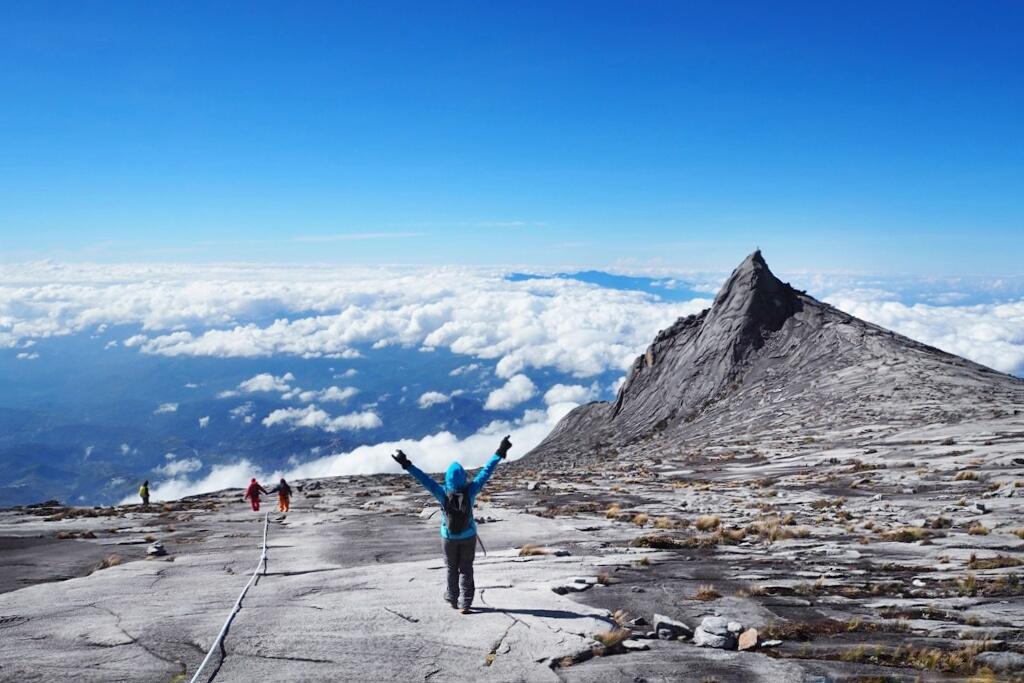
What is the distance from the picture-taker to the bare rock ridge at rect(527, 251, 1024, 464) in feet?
157

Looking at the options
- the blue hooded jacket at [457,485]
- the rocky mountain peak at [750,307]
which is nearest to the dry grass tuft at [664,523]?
the blue hooded jacket at [457,485]

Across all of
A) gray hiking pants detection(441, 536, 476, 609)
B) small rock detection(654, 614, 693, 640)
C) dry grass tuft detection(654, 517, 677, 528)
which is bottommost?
dry grass tuft detection(654, 517, 677, 528)

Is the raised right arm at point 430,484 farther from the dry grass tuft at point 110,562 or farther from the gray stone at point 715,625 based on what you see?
the dry grass tuft at point 110,562

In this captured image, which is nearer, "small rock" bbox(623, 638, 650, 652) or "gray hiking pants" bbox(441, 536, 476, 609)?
"small rock" bbox(623, 638, 650, 652)

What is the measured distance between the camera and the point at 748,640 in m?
9.45

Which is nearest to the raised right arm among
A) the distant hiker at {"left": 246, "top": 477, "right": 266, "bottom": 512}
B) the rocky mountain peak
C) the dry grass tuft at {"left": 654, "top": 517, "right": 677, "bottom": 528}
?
the dry grass tuft at {"left": 654, "top": 517, "right": 677, "bottom": 528}

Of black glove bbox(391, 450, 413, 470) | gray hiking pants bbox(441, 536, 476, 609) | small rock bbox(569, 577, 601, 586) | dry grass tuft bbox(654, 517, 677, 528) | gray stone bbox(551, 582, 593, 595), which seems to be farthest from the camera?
dry grass tuft bbox(654, 517, 677, 528)

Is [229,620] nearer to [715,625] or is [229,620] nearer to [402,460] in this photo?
[402,460]

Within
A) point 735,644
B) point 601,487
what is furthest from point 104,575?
point 601,487

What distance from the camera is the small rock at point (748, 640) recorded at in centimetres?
938

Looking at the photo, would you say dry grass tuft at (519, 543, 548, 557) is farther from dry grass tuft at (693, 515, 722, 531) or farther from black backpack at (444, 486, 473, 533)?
dry grass tuft at (693, 515, 722, 531)

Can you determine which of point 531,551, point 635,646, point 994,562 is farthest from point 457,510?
point 994,562

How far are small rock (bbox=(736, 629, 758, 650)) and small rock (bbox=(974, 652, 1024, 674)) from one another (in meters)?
3.05

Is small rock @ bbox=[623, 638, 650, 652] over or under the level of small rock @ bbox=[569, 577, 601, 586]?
over
